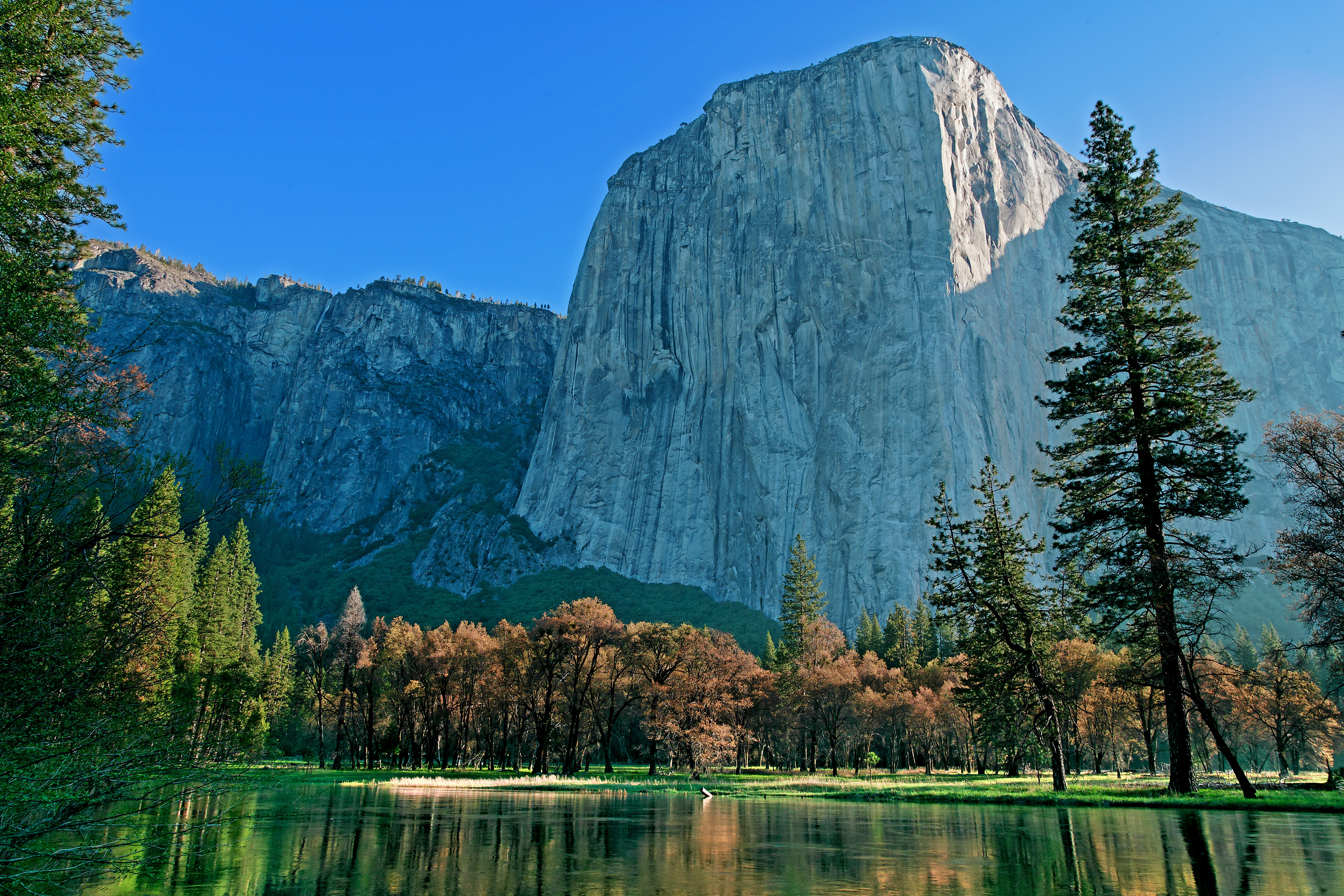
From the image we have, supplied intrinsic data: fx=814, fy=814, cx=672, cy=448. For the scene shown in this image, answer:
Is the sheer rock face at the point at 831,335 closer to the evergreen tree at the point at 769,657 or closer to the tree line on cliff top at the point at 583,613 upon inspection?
the evergreen tree at the point at 769,657

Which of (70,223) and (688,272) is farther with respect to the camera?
(688,272)

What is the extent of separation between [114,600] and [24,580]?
65.1ft

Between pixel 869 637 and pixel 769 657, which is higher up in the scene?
pixel 869 637

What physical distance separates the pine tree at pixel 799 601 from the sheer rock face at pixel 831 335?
99.0 ft

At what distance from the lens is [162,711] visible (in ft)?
56.4

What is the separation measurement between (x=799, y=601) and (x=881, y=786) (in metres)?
50.3

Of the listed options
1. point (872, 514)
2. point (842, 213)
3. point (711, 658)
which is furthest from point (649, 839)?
point (842, 213)

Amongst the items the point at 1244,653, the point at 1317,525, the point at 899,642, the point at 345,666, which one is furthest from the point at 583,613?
the point at 1244,653

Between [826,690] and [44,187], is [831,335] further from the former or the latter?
[44,187]

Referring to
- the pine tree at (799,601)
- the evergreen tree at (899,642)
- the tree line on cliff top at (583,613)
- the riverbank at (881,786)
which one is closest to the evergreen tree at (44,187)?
the tree line on cliff top at (583,613)

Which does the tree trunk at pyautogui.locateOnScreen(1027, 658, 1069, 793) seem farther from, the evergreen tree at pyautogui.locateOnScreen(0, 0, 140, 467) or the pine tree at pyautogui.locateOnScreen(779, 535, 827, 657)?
the pine tree at pyautogui.locateOnScreen(779, 535, 827, 657)

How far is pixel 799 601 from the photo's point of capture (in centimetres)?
8925

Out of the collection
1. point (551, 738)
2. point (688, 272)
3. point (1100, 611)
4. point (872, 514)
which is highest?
point (688, 272)

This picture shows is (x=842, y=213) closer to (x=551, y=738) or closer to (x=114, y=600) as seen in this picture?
(x=551, y=738)
